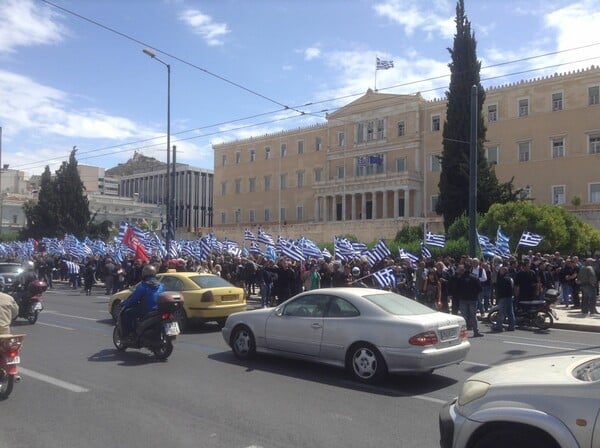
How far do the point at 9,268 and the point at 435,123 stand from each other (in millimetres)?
53860

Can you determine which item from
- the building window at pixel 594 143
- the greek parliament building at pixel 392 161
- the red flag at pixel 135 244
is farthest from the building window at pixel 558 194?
the red flag at pixel 135 244

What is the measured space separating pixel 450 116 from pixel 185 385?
41.7 metres

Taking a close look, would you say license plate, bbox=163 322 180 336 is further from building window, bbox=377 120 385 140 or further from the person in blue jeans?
building window, bbox=377 120 385 140

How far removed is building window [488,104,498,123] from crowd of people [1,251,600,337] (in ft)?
141

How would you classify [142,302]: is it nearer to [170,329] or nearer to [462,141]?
[170,329]

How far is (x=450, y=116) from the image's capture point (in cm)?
4584

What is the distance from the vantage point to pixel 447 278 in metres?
17.1

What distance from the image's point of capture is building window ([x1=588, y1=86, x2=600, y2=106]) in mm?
54125

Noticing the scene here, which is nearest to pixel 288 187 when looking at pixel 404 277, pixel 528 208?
pixel 528 208

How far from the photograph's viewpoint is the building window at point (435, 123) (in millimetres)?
66250

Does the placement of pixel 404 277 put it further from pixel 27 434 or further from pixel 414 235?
pixel 414 235

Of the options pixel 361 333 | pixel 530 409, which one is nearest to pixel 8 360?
pixel 361 333

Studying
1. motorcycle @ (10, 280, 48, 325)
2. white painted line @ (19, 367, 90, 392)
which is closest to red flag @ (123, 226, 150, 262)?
motorcycle @ (10, 280, 48, 325)

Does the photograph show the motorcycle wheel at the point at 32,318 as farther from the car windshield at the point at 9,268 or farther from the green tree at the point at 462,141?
the green tree at the point at 462,141
